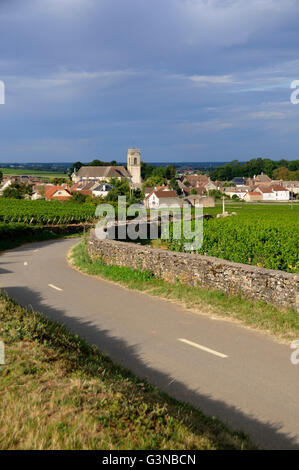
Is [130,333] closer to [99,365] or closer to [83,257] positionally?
[99,365]

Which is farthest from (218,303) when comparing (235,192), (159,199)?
(235,192)

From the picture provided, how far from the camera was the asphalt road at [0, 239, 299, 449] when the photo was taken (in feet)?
20.9

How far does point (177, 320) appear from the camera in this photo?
428 inches

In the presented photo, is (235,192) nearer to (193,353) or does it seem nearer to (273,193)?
(273,193)

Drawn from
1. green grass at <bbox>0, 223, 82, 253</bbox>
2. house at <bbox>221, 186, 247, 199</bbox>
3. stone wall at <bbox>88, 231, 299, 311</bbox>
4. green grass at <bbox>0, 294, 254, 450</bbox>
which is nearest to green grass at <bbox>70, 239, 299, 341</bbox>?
stone wall at <bbox>88, 231, 299, 311</bbox>

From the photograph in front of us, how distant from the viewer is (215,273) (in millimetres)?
12555

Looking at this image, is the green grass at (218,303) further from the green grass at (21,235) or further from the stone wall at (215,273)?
the green grass at (21,235)

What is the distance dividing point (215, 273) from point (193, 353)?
423 centimetres

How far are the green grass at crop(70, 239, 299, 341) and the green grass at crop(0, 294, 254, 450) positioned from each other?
4.08 meters

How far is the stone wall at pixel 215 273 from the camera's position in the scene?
35.2 ft

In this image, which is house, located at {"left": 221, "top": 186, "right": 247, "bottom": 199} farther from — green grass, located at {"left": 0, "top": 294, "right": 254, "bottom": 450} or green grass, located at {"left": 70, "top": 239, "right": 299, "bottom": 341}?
green grass, located at {"left": 0, "top": 294, "right": 254, "bottom": 450}

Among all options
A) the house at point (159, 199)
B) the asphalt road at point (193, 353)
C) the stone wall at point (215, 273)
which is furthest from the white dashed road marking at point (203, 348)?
the house at point (159, 199)
